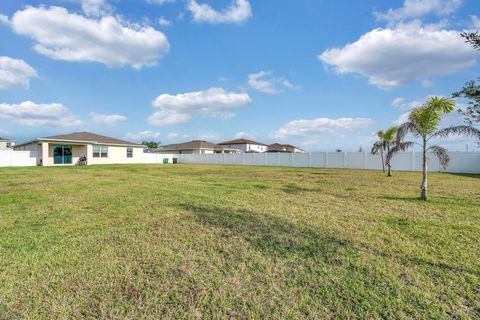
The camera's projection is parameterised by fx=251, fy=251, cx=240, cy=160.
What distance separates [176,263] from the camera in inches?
132

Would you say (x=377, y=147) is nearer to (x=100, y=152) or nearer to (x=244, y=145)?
(x=100, y=152)

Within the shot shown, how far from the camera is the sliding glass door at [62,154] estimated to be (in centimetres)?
2644

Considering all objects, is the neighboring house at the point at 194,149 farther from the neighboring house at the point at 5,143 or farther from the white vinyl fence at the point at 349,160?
the neighboring house at the point at 5,143

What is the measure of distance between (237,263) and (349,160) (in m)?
25.8

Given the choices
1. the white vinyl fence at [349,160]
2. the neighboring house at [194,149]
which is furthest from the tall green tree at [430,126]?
the neighboring house at [194,149]

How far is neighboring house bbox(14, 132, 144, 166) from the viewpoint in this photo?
25375 millimetres

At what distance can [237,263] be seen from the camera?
3.38m

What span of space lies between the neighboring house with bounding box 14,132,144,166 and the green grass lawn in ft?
76.4

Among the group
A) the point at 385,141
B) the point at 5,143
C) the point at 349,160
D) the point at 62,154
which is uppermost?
the point at 5,143

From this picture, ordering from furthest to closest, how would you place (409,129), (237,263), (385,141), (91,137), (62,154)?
(91,137) < (62,154) < (385,141) < (409,129) < (237,263)

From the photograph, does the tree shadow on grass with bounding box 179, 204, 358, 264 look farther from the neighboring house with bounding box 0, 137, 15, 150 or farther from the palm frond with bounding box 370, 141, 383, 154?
the neighboring house with bounding box 0, 137, 15, 150

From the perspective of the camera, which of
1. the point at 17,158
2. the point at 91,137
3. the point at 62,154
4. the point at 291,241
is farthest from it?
the point at 91,137

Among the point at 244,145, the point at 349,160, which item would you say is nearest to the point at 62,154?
the point at 349,160

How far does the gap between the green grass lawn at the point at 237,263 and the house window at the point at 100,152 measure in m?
25.6
